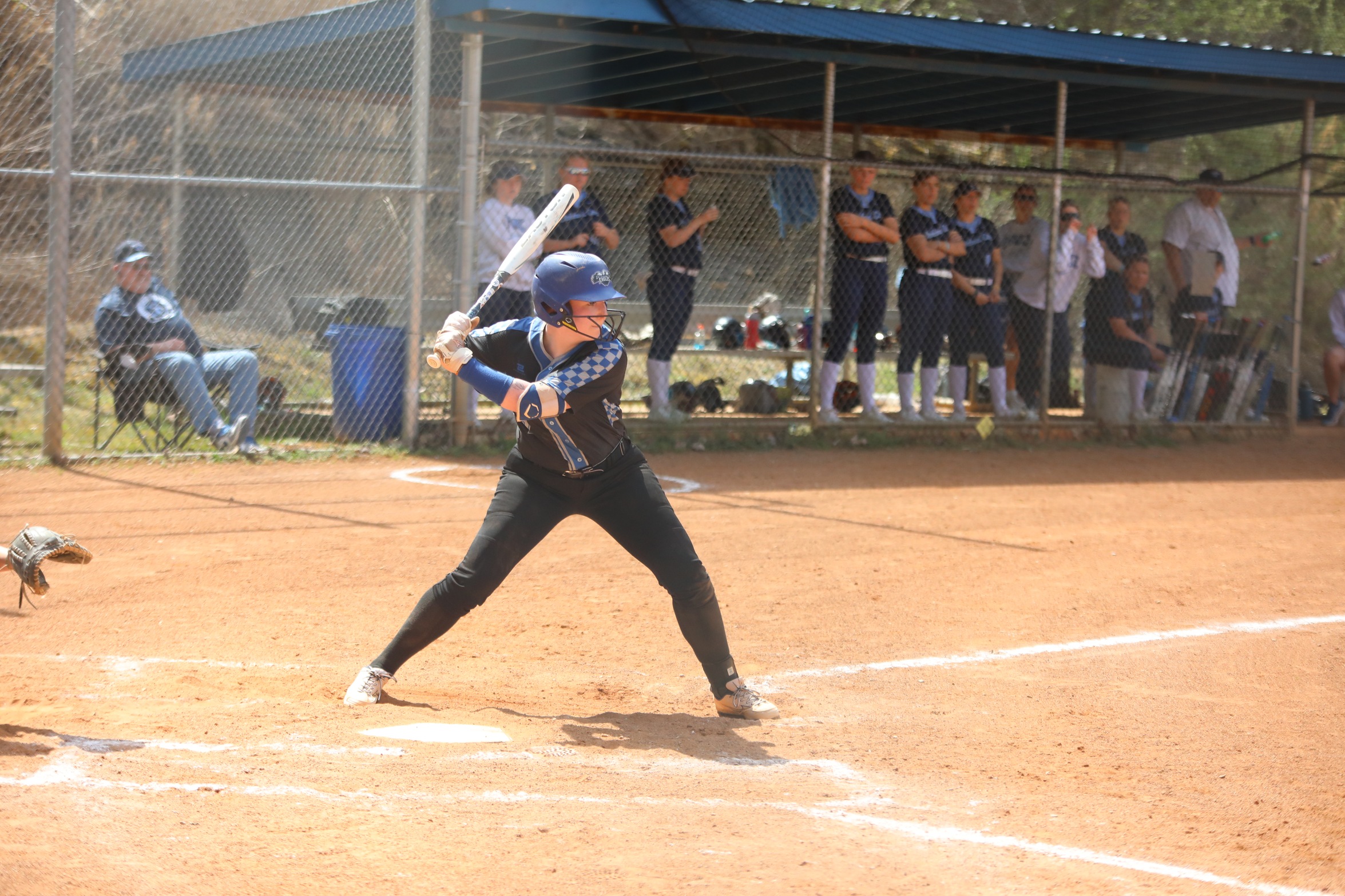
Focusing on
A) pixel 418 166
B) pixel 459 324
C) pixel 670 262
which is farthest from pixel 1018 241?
pixel 459 324

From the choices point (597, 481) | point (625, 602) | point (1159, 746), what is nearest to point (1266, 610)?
point (1159, 746)

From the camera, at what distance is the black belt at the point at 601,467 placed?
445 cm

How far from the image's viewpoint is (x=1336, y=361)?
48.1 ft

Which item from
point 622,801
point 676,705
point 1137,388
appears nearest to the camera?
point 622,801

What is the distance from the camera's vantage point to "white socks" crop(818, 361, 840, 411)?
11453 millimetres

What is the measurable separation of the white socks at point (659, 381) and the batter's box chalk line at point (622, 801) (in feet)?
24.5

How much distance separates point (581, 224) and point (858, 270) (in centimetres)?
259

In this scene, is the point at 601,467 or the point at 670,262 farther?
the point at 670,262

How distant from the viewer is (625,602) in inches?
248

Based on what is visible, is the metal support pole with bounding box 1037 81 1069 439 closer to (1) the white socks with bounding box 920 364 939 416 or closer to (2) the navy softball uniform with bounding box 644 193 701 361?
(1) the white socks with bounding box 920 364 939 416

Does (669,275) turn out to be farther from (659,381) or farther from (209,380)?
(209,380)

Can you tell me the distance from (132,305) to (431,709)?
6204 mm

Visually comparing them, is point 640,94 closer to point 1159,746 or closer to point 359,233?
point 359,233

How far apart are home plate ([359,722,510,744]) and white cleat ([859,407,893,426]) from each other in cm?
780
